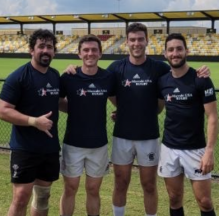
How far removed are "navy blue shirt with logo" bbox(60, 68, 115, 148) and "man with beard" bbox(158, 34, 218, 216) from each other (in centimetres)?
69

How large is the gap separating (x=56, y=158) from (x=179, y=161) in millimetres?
1268

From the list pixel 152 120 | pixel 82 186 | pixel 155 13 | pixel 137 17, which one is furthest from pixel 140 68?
pixel 137 17

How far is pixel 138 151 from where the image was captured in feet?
15.0

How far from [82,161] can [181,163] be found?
1.06 metres

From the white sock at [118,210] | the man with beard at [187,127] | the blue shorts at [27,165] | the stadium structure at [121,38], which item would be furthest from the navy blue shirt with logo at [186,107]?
the stadium structure at [121,38]

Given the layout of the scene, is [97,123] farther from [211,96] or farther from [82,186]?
[82,186]

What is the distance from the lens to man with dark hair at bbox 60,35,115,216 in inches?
170

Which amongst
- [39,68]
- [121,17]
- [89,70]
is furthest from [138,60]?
[121,17]

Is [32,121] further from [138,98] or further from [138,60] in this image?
[138,60]

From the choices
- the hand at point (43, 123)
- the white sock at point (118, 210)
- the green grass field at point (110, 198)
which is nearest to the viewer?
the hand at point (43, 123)

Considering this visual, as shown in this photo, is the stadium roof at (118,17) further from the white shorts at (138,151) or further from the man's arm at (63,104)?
the man's arm at (63,104)

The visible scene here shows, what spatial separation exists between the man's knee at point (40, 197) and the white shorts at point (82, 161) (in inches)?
11.7

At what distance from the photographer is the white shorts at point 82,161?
4375 mm

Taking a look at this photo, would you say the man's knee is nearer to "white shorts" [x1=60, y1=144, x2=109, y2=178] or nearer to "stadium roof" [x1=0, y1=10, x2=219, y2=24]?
"white shorts" [x1=60, y1=144, x2=109, y2=178]
